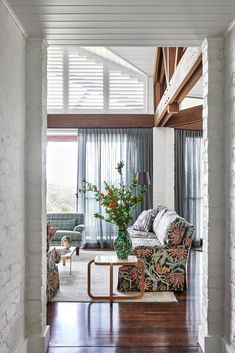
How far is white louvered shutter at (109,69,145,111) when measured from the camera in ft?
28.2

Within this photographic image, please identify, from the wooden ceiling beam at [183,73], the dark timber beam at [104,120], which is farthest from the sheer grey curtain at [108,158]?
the wooden ceiling beam at [183,73]

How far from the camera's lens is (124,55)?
8.26 meters

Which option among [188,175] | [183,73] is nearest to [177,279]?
[183,73]

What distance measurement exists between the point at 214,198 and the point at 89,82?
584 cm

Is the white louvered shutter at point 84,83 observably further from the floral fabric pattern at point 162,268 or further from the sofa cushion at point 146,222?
the floral fabric pattern at point 162,268

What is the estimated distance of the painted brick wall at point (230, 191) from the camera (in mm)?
2996

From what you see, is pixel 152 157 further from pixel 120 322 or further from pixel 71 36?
pixel 71 36

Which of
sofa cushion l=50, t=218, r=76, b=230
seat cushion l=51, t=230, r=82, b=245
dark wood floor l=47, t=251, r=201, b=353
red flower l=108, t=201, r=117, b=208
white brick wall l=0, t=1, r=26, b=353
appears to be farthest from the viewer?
sofa cushion l=50, t=218, r=76, b=230

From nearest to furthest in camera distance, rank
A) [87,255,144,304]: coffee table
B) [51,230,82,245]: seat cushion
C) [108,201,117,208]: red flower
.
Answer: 1. [87,255,144,304]: coffee table
2. [108,201,117,208]: red flower
3. [51,230,82,245]: seat cushion

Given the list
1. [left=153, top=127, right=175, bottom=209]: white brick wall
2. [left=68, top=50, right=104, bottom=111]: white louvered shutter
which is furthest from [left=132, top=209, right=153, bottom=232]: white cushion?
[left=68, top=50, right=104, bottom=111]: white louvered shutter

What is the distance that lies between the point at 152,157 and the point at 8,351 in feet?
20.1

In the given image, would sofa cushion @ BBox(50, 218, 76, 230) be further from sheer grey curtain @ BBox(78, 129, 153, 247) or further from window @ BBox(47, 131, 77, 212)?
window @ BBox(47, 131, 77, 212)

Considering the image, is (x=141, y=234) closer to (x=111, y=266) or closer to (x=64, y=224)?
(x=64, y=224)

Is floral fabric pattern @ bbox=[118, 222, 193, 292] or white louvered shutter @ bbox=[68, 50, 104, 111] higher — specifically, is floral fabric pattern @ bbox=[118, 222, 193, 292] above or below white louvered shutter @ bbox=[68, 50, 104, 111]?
below
